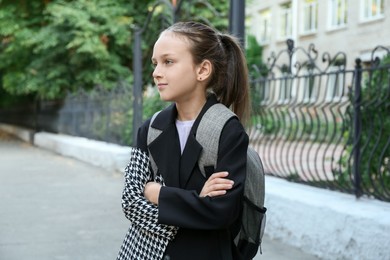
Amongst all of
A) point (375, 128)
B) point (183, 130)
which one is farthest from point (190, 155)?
point (375, 128)

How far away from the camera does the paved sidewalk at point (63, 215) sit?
4.83 meters

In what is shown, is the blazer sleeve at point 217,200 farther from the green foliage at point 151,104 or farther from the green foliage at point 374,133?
the green foliage at point 151,104

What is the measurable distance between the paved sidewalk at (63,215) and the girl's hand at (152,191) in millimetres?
2805

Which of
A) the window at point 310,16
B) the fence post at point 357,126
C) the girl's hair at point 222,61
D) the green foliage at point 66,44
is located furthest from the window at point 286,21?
the girl's hair at point 222,61

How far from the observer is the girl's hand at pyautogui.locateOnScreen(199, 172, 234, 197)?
1843 millimetres

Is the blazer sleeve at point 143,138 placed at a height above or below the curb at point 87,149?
above

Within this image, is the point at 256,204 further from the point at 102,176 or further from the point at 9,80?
the point at 9,80

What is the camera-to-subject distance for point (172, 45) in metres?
1.95

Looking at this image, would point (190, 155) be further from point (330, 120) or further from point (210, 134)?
point (330, 120)

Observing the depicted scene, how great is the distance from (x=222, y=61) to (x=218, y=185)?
0.44 m

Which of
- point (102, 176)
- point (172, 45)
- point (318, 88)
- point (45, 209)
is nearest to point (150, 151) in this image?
point (172, 45)

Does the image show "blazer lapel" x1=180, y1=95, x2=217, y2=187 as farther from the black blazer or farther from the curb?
the curb

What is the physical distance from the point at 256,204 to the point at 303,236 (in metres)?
2.90

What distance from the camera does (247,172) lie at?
1.99 meters
